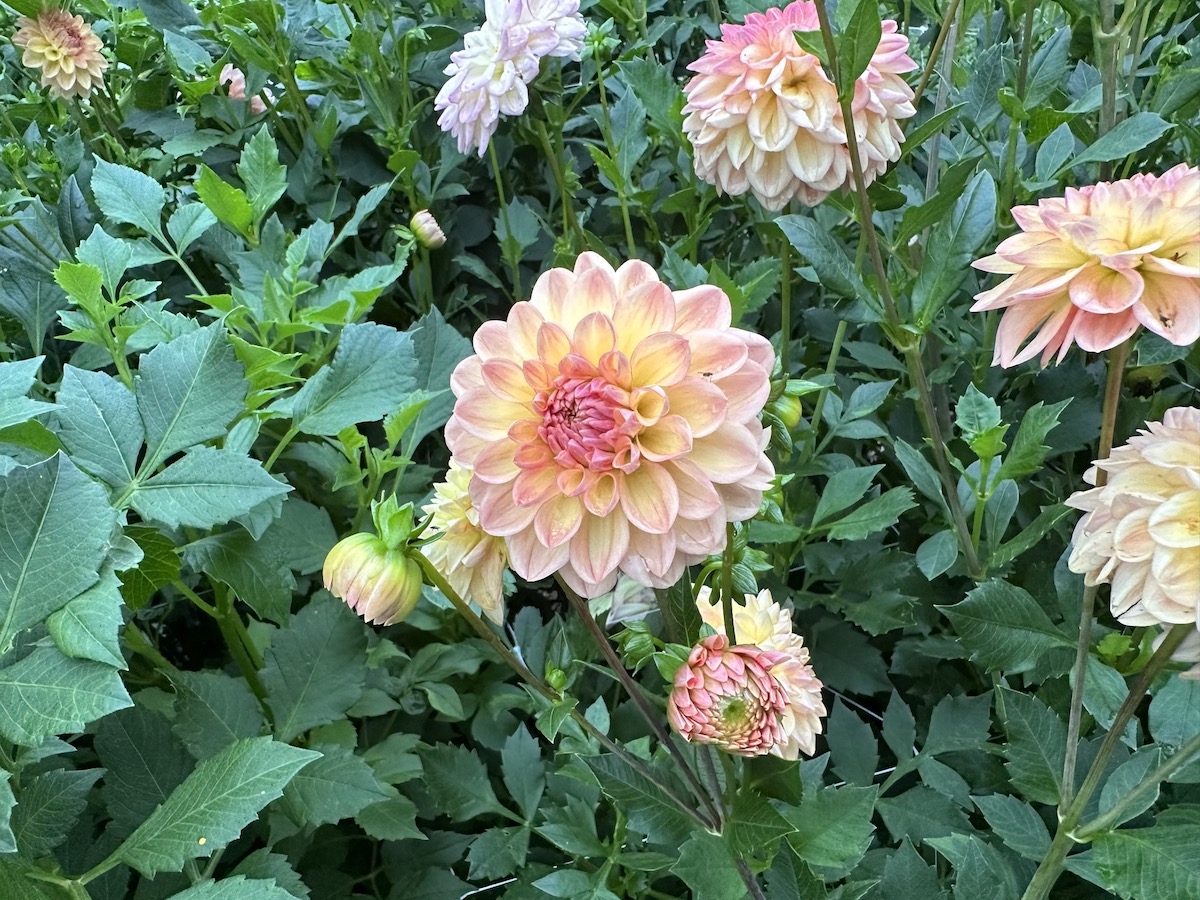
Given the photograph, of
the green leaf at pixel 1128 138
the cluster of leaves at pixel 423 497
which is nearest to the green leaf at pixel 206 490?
the cluster of leaves at pixel 423 497

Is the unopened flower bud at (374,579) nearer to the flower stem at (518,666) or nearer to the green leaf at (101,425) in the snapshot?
→ the flower stem at (518,666)

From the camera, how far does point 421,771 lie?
0.84 meters

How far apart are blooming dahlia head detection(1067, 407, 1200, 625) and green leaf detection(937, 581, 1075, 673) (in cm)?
23

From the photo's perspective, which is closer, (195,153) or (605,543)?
(605,543)

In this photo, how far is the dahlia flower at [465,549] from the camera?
1.92 feet

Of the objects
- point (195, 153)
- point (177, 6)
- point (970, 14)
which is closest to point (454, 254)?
point (195, 153)

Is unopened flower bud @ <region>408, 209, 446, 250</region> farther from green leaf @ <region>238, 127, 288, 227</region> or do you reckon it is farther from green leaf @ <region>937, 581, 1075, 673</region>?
green leaf @ <region>937, 581, 1075, 673</region>

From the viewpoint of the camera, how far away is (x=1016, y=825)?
2.38ft

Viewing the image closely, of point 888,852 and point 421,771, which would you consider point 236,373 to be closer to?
point 421,771

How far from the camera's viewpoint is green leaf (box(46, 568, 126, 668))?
48cm

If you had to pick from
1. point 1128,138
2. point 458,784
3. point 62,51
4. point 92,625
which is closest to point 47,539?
point 92,625

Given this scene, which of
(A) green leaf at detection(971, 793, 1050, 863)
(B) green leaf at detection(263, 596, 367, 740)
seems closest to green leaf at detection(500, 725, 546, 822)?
(B) green leaf at detection(263, 596, 367, 740)

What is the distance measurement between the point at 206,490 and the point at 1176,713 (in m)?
0.78

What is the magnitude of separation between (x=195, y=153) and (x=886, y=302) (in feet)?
3.62
